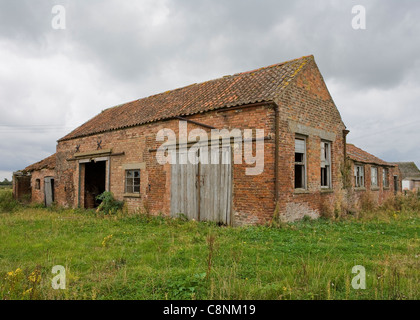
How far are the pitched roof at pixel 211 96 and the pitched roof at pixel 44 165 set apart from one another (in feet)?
13.6

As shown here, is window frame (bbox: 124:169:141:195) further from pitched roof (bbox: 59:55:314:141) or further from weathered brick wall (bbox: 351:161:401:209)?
weathered brick wall (bbox: 351:161:401:209)

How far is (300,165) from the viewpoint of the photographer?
10.5 metres

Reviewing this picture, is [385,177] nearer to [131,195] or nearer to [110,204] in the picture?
[131,195]

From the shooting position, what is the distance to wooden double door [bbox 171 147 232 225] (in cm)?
959

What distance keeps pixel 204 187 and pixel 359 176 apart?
11458 mm

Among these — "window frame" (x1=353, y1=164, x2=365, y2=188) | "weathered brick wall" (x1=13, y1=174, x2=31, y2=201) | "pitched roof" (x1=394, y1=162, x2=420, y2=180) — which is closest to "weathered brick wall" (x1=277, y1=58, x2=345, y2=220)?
"window frame" (x1=353, y1=164, x2=365, y2=188)

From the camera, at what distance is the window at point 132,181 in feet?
42.2

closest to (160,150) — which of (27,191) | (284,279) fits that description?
(284,279)

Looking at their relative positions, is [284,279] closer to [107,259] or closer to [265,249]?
[265,249]

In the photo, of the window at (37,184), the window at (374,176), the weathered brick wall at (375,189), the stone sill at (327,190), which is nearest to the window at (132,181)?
the stone sill at (327,190)

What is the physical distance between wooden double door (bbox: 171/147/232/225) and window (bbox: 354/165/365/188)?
1052 centimetres

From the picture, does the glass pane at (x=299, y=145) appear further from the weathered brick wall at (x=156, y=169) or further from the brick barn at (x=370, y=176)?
the brick barn at (x=370, y=176)

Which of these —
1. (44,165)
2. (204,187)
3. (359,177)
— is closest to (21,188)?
(44,165)

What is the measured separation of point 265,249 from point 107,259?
3.19m
